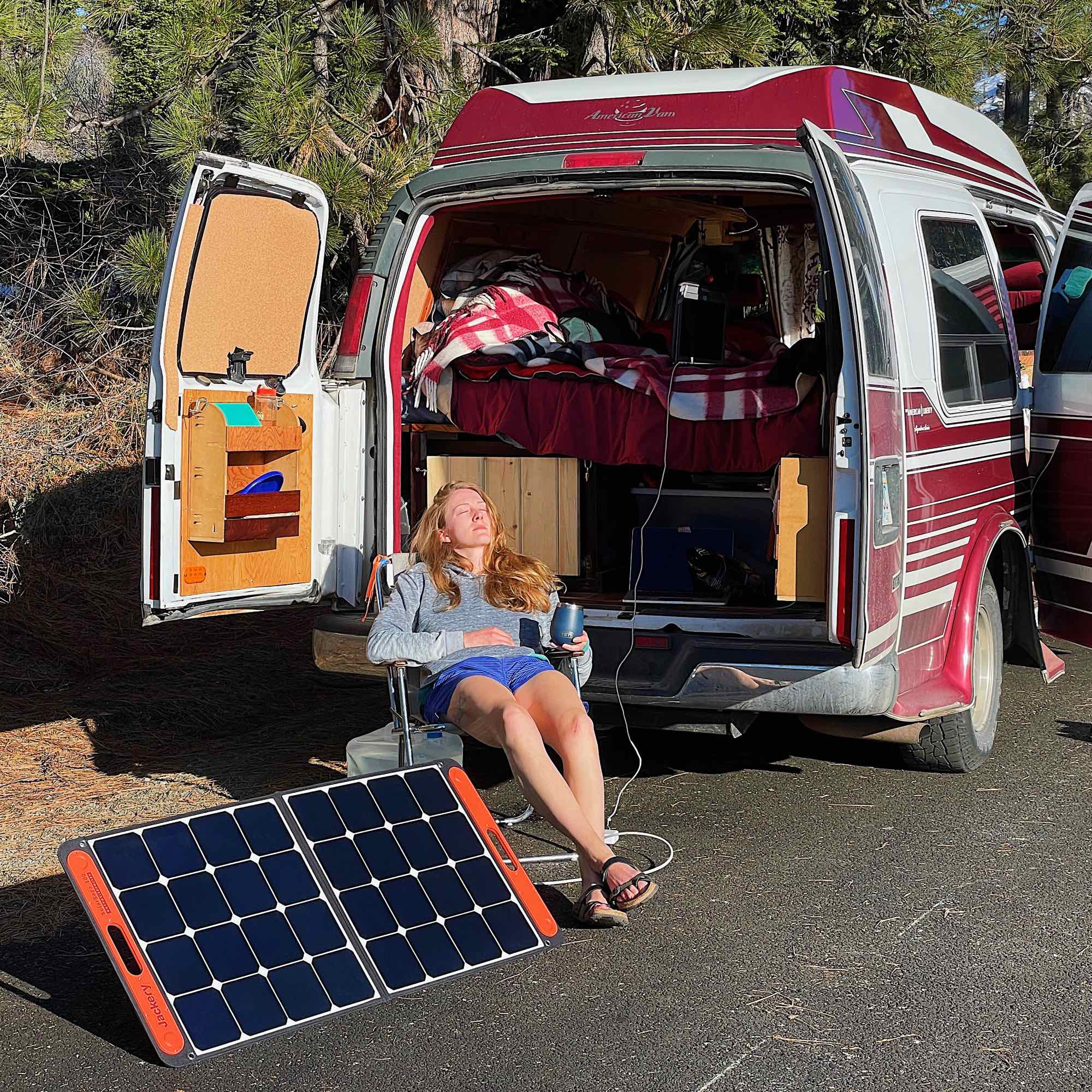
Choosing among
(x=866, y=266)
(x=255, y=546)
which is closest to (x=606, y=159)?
(x=866, y=266)

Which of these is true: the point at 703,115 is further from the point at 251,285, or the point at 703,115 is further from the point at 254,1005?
the point at 254,1005

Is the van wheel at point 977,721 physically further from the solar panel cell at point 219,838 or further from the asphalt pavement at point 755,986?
the solar panel cell at point 219,838

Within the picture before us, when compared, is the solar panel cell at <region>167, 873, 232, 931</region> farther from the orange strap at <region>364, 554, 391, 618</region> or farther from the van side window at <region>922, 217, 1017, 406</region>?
the van side window at <region>922, 217, 1017, 406</region>

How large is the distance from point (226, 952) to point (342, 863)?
400 millimetres

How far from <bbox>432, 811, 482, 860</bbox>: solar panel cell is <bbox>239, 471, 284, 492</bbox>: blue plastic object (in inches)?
58.6

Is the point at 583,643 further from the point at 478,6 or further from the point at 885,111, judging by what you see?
the point at 478,6

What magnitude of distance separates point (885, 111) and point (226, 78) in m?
3.58

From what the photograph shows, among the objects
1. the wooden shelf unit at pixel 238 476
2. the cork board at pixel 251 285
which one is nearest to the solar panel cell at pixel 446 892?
the wooden shelf unit at pixel 238 476

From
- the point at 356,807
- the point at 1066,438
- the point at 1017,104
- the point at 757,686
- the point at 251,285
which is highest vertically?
the point at 1017,104

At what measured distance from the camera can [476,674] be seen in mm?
4555

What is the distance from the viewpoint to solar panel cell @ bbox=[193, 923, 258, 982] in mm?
3428

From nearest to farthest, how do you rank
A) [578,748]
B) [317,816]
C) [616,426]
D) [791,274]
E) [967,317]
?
[317,816]
[578,748]
[967,317]
[616,426]
[791,274]

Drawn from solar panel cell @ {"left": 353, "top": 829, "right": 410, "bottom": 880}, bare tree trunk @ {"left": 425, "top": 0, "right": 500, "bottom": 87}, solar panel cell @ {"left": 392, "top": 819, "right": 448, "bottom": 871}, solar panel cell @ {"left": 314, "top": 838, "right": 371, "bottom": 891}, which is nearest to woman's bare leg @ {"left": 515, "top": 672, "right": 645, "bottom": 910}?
solar panel cell @ {"left": 392, "top": 819, "right": 448, "bottom": 871}

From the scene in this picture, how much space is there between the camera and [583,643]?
462 cm
